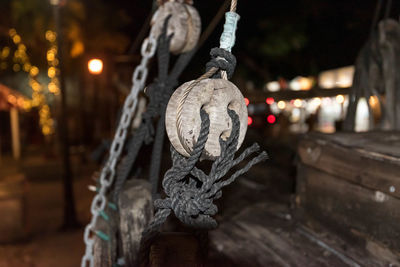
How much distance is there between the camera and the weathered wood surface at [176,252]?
1.45m

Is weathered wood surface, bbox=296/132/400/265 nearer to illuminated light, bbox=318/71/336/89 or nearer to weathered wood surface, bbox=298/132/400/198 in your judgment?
weathered wood surface, bbox=298/132/400/198

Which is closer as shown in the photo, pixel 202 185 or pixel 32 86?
pixel 202 185

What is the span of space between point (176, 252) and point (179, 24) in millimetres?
1583

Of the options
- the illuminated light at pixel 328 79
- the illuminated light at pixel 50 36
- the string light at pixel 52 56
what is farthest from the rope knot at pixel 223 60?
the illuminated light at pixel 328 79

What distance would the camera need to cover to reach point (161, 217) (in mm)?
1364

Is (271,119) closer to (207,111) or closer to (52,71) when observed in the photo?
(52,71)

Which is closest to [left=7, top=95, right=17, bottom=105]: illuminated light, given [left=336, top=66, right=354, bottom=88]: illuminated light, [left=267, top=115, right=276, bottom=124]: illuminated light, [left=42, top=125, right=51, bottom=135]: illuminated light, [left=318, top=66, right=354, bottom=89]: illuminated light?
[left=42, top=125, right=51, bottom=135]: illuminated light

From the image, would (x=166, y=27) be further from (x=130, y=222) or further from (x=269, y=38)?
(x=269, y=38)

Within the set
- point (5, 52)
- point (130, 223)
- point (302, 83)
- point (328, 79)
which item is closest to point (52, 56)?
point (5, 52)

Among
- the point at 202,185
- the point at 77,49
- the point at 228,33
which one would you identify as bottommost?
the point at 202,185

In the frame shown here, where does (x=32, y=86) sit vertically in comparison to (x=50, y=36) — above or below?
below

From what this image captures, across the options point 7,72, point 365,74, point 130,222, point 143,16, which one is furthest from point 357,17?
point 7,72

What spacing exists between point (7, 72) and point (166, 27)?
661 inches

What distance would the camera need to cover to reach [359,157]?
2.08 meters
